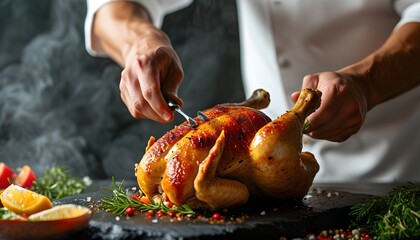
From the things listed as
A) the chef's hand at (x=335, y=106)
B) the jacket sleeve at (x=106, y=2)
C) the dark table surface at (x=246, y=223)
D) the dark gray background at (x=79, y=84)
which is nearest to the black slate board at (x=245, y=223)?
the dark table surface at (x=246, y=223)

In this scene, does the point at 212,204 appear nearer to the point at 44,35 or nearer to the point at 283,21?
the point at 283,21

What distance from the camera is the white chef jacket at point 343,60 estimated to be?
10.1 ft

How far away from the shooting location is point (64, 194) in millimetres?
Answer: 2697

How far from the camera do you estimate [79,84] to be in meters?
5.27

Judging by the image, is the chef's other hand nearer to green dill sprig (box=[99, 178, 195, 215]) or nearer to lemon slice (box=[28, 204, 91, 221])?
green dill sprig (box=[99, 178, 195, 215])

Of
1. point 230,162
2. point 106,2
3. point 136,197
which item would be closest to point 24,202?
point 136,197

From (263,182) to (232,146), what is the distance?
0.15m

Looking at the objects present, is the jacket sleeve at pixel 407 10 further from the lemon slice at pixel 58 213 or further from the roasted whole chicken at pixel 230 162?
the lemon slice at pixel 58 213

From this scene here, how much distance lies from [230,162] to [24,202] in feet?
2.02

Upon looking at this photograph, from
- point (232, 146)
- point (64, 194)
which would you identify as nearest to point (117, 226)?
point (232, 146)

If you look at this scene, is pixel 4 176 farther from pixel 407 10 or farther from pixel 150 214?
pixel 407 10

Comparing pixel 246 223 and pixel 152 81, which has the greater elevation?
pixel 152 81

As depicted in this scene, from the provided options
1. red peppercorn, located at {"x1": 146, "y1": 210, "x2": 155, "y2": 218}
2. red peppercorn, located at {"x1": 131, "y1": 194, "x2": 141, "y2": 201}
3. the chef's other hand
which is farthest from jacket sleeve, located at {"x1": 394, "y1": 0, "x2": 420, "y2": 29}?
red peppercorn, located at {"x1": 146, "y1": 210, "x2": 155, "y2": 218}

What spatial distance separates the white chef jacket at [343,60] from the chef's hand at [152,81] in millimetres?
874
